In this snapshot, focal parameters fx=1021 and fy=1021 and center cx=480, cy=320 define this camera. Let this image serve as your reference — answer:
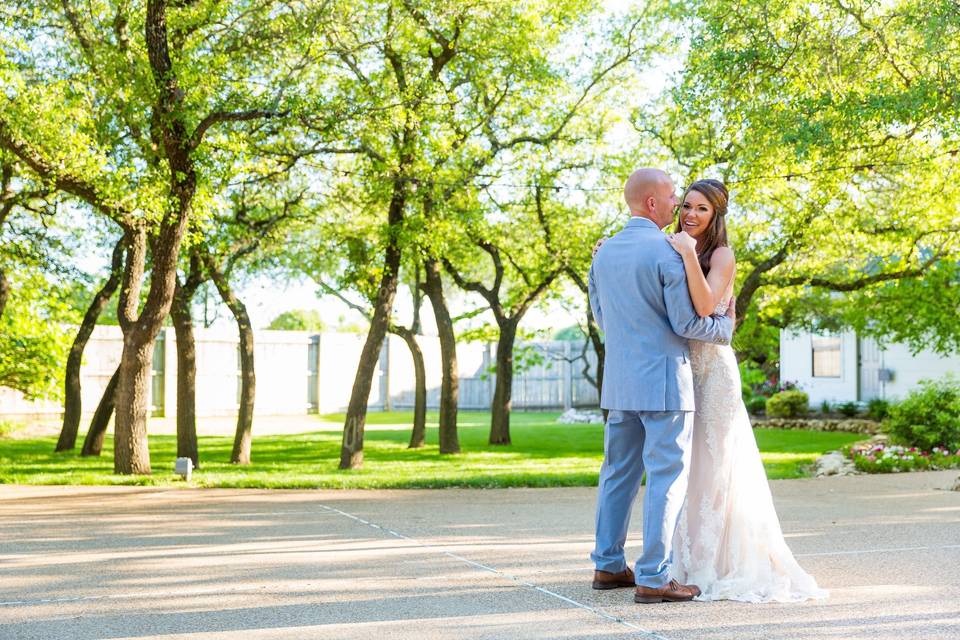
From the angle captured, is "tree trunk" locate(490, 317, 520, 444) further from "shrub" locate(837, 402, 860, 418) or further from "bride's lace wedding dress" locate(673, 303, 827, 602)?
"bride's lace wedding dress" locate(673, 303, 827, 602)

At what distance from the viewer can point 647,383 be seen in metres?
5.10

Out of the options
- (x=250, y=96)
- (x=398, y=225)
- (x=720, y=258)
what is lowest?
(x=720, y=258)

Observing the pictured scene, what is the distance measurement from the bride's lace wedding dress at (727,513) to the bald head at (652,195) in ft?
1.91

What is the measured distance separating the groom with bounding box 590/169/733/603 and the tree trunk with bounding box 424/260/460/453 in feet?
43.9

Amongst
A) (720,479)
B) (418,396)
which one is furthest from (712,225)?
(418,396)

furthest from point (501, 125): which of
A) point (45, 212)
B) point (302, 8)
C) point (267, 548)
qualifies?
point (267, 548)

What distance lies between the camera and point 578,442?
71.5ft

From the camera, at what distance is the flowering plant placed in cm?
1392

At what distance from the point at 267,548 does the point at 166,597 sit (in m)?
1.80

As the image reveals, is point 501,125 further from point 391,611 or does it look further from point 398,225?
point 391,611

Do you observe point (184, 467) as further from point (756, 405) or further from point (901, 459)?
point (756, 405)

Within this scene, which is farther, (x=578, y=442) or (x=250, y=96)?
(x=578, y=442)

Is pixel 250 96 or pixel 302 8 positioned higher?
pixel 302 8

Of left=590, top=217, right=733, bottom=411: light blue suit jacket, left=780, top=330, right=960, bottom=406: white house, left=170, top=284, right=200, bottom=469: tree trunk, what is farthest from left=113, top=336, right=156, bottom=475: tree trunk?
left=780, top=330, right=960, bottom=406: white house
